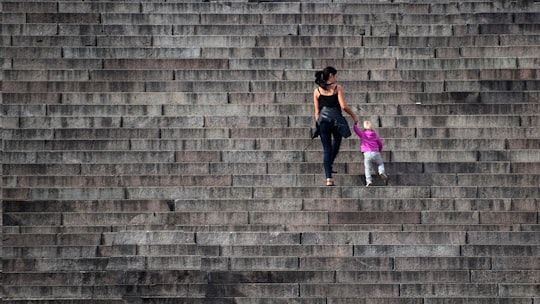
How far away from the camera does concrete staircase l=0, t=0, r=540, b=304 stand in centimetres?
1731

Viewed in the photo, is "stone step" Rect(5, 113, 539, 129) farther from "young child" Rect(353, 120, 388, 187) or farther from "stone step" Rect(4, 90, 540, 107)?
"young child" Rect(353, 120, 388, 187)

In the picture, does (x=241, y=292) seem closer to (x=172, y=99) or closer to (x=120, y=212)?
(x=120, y=212)

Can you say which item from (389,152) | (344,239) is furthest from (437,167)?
(344,239)

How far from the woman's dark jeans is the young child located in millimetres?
319

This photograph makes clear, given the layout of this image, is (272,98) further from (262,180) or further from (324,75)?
(262,180)

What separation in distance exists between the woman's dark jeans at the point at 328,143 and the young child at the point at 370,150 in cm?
32

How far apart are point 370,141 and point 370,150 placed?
119 millimetres

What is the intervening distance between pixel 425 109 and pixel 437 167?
1365mm

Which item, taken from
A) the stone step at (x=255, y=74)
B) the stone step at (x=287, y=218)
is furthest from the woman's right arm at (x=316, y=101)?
the stone step at (x=255, y=74)

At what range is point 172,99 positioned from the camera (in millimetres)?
20562

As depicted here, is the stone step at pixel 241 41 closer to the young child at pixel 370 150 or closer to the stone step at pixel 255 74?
the stone step at pixel 255 74

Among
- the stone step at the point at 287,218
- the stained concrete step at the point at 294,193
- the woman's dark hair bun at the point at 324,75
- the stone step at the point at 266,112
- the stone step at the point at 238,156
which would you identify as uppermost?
the woman's dark hair bun at the point at 324,75

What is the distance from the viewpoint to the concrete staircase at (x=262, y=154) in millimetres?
17312

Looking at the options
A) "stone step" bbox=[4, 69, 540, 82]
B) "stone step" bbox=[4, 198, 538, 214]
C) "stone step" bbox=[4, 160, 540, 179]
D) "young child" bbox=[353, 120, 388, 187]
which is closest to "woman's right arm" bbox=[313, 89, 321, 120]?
"young child" bbox=[353, 120, 388, 187]
